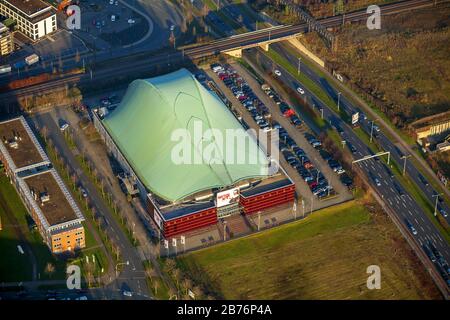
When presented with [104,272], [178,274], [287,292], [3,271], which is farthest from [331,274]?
[3,271]

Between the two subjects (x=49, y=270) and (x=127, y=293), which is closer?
(x=127, y=293)

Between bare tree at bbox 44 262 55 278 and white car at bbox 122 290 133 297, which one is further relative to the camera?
bare tree at bbox 44 262 55 278

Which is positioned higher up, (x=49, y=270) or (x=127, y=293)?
(x=49, y=270)

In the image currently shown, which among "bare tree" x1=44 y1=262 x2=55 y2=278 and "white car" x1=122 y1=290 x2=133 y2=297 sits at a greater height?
"bare tree" x1=44 y1=262 x2=55 y2=278

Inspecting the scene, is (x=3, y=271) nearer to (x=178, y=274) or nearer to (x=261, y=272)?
(x=178, y=274)

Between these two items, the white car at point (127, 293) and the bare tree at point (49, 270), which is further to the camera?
the bare tree at point (49, 270)

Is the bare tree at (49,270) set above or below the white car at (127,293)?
above
